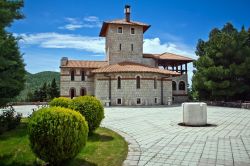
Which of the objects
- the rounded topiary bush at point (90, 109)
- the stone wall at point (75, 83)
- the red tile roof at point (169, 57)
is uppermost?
the red tile roof at point (169, 57)

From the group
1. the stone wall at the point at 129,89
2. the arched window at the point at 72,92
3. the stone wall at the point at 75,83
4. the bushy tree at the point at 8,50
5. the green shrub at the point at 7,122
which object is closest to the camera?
the bushy tree at the point at 8,50

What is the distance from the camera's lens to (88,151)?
8336mm

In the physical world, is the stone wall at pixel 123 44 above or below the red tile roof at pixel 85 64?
above

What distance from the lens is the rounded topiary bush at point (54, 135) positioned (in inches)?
246

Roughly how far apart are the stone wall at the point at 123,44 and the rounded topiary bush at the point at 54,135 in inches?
1252

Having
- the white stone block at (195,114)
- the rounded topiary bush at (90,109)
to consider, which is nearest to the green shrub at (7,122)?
the rounded topiary bush at (90,109)

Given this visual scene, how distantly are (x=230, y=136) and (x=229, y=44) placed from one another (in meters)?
24.0

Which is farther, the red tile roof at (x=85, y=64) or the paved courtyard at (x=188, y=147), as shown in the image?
the red tile roof at (x=85, y=64)

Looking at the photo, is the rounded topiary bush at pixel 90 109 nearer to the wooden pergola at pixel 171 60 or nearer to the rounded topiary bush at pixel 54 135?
the rounded topiary bush at pixel 54 135

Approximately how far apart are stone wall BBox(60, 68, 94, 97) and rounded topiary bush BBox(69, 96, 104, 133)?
30.6 m

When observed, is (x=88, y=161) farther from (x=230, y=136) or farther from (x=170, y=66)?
(x=170, y=66)

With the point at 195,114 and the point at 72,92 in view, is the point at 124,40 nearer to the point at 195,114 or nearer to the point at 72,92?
the point at 72,92

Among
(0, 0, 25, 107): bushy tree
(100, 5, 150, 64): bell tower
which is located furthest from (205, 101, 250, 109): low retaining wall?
(0, 0, 25, 107): bushy tree

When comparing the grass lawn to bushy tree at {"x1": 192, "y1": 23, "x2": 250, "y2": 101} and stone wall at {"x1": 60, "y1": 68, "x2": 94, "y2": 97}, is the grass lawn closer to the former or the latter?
bushy tree at {"x1": 192, "y1": 23, "x2": 250, "y2": 101}
